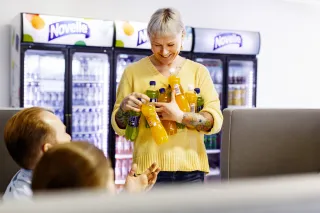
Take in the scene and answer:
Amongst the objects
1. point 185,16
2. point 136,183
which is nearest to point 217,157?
point 185,16

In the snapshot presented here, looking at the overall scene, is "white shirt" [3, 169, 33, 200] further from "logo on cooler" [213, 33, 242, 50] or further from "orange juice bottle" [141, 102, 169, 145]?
"logo on cooler" [213, 33, 242, 50]

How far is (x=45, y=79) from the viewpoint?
4988 mm

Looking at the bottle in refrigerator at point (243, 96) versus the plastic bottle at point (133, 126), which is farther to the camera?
the bottle in refrigerator at point (243, 96)

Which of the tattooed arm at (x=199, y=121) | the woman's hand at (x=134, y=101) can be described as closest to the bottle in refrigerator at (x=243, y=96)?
the tattooed arm at (x=199, y=121)

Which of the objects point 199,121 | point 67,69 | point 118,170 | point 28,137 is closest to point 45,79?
point 67,69

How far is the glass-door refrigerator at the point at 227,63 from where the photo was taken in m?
5.62

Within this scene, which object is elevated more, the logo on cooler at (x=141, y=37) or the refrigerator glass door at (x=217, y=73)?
the logo on cooler at (x=141, y=37)

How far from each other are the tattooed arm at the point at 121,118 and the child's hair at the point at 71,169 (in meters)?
1.08

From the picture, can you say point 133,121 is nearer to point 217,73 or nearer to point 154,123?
point 154,123

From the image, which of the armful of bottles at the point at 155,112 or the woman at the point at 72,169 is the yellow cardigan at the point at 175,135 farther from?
the woman at the point at 72,169

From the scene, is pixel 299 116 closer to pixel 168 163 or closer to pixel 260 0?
pixel 168 163

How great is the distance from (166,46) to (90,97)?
337 centimetres

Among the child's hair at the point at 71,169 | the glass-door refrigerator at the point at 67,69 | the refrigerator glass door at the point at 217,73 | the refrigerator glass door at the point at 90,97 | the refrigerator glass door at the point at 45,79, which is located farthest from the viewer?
the refrigerator glass door at the point at 217,73

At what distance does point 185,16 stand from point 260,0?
1397 millimetres
